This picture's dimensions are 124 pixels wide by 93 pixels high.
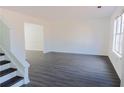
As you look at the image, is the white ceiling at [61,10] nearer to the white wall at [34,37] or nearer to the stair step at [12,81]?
the stair step at [12,81]

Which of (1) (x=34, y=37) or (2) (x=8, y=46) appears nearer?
(2) (x=8, y=46)

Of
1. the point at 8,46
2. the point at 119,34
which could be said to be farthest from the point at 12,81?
the point at 119,34

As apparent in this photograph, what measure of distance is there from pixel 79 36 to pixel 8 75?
5785mm

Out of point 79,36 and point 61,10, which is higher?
point 61,10

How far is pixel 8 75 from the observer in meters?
3.17

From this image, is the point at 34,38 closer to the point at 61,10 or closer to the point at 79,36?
the point at 79,36

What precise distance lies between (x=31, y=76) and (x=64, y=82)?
3.64 feet

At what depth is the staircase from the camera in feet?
9.88

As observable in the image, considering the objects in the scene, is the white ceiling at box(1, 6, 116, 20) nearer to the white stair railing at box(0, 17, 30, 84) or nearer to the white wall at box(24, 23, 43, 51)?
the white stair railing at box(0, 17, 30, 84)

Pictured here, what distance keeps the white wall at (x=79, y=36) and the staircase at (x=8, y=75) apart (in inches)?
202

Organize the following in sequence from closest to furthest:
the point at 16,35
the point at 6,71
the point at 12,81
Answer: the point at 12,81
the point at 6,71
the point at 16,35

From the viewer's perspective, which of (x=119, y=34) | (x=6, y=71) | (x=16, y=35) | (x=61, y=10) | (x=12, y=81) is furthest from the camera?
(x=119, y=34)
